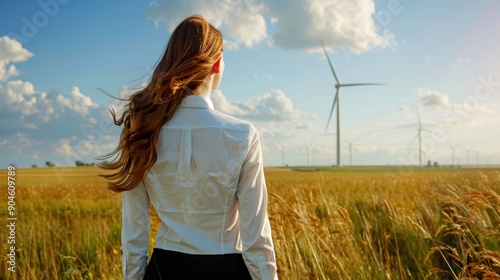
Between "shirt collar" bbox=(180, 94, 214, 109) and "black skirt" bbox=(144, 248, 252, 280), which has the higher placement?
"shirt collar" bbox=(180, 94, 214, 109)

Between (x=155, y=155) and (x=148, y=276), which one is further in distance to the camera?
(x=148, y=276)

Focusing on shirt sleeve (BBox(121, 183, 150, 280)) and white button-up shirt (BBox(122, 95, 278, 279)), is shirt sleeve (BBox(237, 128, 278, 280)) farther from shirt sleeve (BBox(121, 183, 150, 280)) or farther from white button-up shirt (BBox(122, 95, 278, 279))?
shirt sleeve (BBox(121, 183, 150, 280))

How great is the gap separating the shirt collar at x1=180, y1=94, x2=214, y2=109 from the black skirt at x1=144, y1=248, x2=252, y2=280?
2.75 feet

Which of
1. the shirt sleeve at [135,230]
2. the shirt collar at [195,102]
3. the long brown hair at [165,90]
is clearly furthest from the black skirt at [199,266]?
the shirt collar at [195,102]

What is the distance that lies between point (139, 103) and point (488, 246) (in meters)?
4.66

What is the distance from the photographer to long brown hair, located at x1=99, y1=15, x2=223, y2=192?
256 centimetres

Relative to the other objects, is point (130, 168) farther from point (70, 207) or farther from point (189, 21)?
point (70, 207)

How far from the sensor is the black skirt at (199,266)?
2477 mm

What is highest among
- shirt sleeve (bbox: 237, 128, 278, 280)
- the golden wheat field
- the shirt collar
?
the shirt collar

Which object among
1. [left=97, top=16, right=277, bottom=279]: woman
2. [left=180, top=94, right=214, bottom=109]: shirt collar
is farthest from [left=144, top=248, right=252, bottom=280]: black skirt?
[left=180, top=94, right=214, bottom=109]: shirt collar

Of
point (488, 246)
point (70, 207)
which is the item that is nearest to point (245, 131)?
point (488, 246)

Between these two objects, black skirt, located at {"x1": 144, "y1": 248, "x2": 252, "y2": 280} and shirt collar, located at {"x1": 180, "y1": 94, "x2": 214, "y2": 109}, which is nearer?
black skirt, located at {"x1": 144, "y1": 248, "x2": 252, "y2": 280}

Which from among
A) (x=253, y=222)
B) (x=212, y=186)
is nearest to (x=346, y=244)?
(x=253, y=222)

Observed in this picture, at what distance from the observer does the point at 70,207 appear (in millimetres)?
12031
